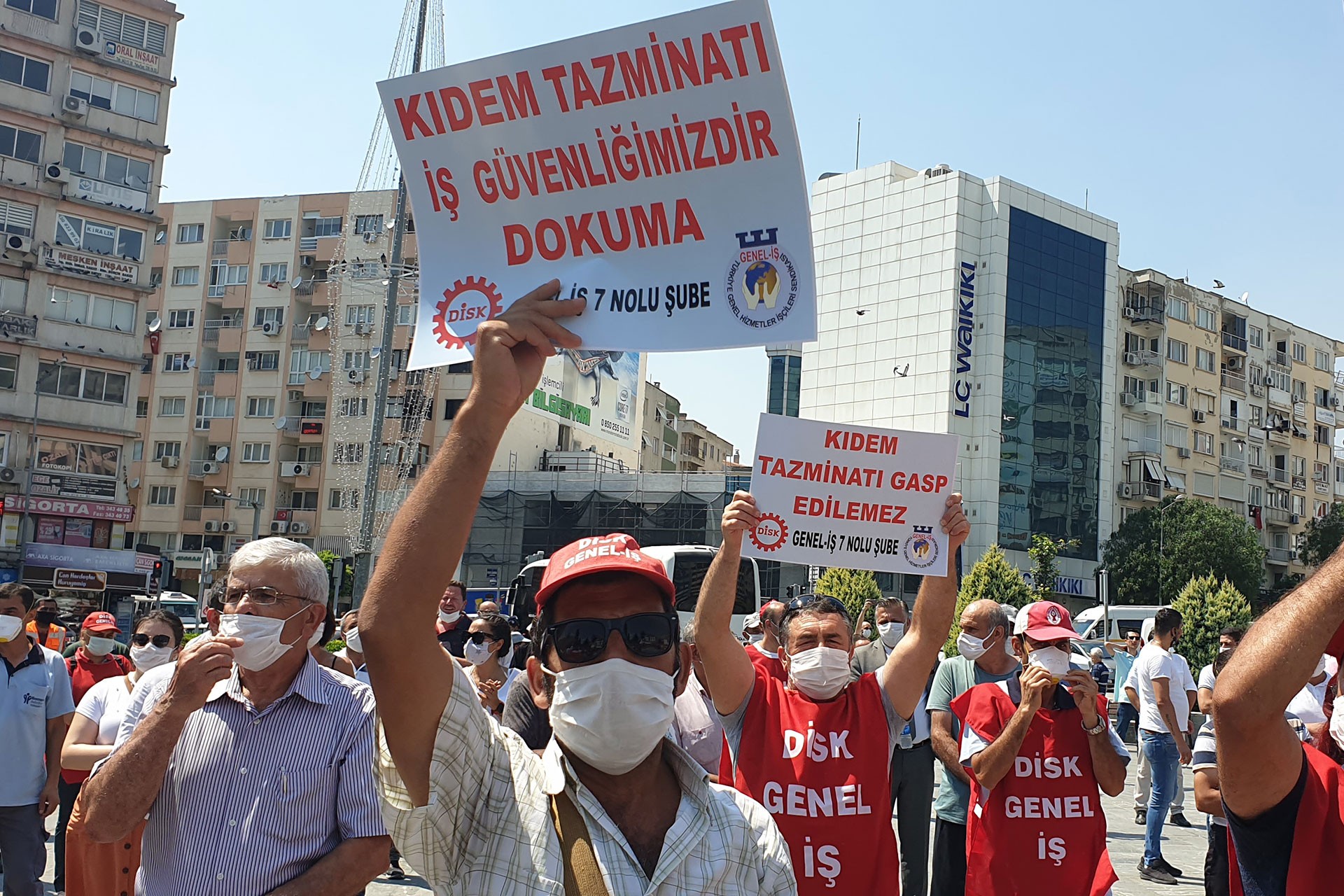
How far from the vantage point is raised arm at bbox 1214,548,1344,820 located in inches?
96.3

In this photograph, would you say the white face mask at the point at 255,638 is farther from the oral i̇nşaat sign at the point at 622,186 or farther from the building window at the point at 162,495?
the building window at the point at 162,495

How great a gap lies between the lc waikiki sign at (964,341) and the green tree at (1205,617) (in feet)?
103

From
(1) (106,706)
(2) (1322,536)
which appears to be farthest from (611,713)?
(2) (1322,536)

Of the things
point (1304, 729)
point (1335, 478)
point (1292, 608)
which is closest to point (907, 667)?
point (1304, 729)

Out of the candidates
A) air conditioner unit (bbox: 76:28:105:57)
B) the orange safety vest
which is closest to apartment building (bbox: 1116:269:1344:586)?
air conditioner unit (bbox: 76:28:105:57)

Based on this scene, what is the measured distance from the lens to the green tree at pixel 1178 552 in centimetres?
5953

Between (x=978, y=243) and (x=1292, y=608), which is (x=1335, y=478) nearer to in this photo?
(x=978, y=243)

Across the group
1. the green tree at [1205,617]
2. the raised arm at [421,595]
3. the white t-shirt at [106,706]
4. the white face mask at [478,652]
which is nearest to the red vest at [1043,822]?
the raised arm at [421,595]

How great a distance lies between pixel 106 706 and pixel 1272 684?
5670 millimetres

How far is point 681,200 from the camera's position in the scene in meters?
3.13

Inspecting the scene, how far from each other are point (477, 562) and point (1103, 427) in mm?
34176

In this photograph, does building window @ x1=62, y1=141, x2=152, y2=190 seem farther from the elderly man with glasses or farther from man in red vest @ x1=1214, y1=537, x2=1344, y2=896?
man in red vest @ x1=1214, y1=537, x2=1344, y2=896

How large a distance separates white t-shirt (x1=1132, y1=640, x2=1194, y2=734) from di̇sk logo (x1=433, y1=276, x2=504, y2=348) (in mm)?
9453

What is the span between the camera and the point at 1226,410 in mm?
74000
